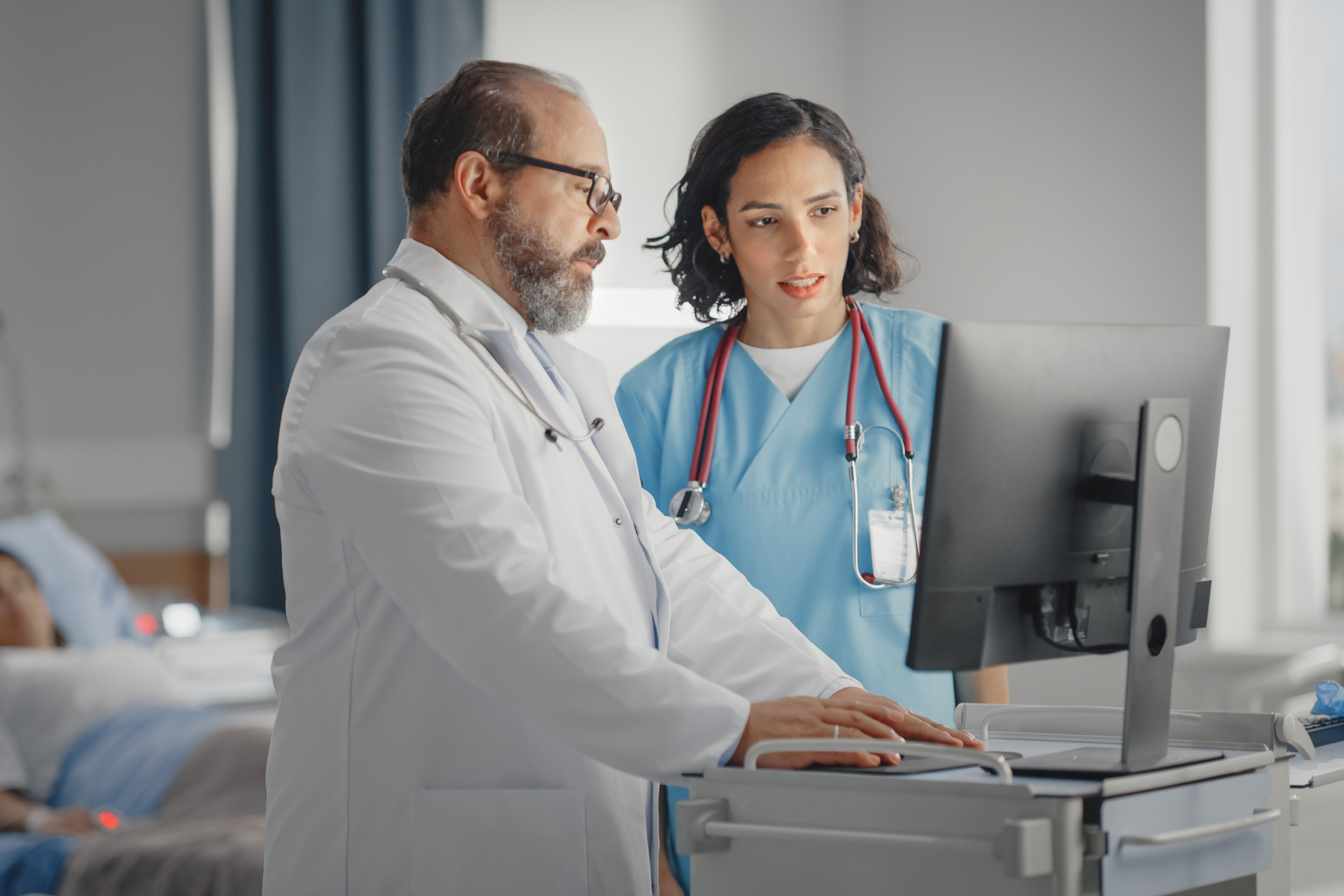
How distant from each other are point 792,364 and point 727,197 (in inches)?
10.5

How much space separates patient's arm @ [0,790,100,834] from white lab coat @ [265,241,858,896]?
44.7 inches

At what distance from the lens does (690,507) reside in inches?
64.9

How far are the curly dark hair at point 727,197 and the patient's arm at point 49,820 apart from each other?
1350mm

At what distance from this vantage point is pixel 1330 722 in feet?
4.46

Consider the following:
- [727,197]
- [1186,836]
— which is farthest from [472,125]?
[1186,836]

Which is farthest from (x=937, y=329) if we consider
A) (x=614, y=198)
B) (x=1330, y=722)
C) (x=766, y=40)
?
(x=766, y=40)

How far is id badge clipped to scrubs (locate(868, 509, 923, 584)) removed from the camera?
5.31 ft

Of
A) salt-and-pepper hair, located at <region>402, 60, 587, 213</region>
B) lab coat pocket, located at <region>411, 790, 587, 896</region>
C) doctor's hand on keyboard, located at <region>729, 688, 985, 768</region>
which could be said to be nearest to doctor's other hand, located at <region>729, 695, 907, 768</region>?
doctor's hand on keyboard, located at <region>729, 688, 985, 768</region>

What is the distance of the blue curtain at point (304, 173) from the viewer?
3.07m

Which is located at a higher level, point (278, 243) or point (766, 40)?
point (766, 40)

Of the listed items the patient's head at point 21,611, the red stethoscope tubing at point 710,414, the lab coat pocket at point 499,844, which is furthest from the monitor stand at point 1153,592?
the patient's head at point 21,611

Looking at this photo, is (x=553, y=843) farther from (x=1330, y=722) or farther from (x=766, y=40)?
(x=766, y=40)

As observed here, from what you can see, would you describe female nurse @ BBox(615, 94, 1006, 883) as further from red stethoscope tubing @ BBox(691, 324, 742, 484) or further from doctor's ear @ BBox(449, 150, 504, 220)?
doctor's ear @ BBox(449, 150, 504, 220)

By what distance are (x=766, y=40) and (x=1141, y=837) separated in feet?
8.88
